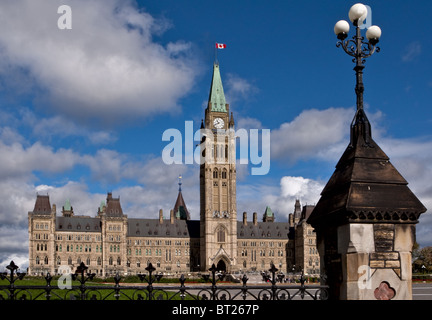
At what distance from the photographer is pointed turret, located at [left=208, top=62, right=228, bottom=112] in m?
124

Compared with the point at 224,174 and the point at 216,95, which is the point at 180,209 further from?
the point at 216,95

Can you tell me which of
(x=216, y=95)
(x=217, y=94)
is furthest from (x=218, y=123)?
(x=217, y=94)

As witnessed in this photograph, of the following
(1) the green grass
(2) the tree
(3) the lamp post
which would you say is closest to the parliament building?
(2) the tree

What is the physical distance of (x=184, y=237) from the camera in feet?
414

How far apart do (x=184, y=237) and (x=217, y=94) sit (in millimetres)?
35079

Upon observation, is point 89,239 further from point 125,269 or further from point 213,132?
point 213,132

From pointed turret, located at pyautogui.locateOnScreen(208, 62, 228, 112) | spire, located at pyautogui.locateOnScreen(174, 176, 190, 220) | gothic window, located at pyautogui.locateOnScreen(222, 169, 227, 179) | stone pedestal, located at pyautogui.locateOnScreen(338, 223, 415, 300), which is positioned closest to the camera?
stone pedestal, located at pyautogui.locateOnScreen(338, 223, 415, 300)

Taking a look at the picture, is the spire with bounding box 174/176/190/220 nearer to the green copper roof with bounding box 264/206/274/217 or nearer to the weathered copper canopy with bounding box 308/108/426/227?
the green copper roof with bounding box 264/206/274/217

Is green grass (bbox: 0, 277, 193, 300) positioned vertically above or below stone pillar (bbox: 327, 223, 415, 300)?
below

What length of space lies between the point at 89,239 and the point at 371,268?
4631 inches
